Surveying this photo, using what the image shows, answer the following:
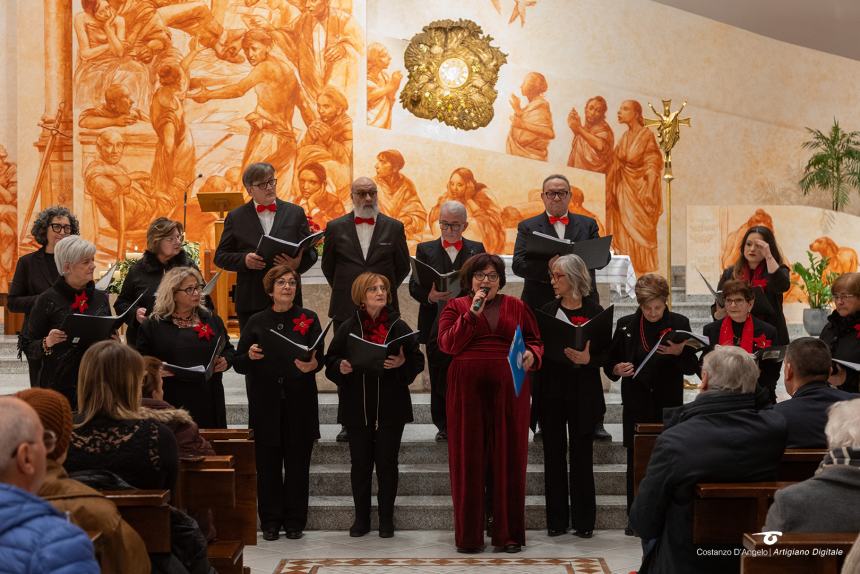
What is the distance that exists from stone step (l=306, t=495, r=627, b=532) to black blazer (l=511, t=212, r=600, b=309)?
1245 mm

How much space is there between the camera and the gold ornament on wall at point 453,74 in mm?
14742

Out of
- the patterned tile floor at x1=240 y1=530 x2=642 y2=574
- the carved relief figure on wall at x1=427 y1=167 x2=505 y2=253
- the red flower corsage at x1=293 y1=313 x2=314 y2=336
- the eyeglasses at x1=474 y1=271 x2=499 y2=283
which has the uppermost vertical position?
the carved relief figure on wall at x1=427 y1=167 x2=505 y2=253

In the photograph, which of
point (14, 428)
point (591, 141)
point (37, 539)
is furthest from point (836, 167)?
point (37, 539)

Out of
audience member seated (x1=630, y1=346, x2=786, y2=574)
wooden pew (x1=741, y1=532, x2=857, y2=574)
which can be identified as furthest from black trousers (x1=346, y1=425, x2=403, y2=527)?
wooden pew (x1=741, y1=532, x2=857, y2=574)

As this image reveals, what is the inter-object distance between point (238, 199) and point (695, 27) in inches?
327

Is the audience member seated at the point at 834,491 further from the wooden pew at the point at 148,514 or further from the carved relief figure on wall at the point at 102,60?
the carved relief figure on wall at the point at 102,60

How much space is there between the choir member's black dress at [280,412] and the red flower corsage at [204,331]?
11.0 inches

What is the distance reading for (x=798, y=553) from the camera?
3143 mm

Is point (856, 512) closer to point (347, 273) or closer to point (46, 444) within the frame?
point (46, 444)

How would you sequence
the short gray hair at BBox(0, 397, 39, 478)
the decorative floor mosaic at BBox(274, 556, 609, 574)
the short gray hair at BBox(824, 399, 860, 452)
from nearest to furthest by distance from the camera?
the short gray hair at BBox(0, 397, 39, 478) → the short gray hair at BBox(824, 399, 860, 452) → the decorative floor mosaic at BBox(274, 556, 609, 574)

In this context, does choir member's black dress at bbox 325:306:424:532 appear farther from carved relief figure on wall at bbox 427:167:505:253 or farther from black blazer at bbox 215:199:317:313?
carved relief figure on wall at bbox 427:167:505:253

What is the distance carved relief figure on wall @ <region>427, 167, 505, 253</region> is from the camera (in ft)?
48.3

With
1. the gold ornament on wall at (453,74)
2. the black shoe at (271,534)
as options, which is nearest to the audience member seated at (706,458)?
the black shoe at (271,534)

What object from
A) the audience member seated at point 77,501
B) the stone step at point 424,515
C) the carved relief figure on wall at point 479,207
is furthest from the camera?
the carved relief figure on wall at point 479,207
